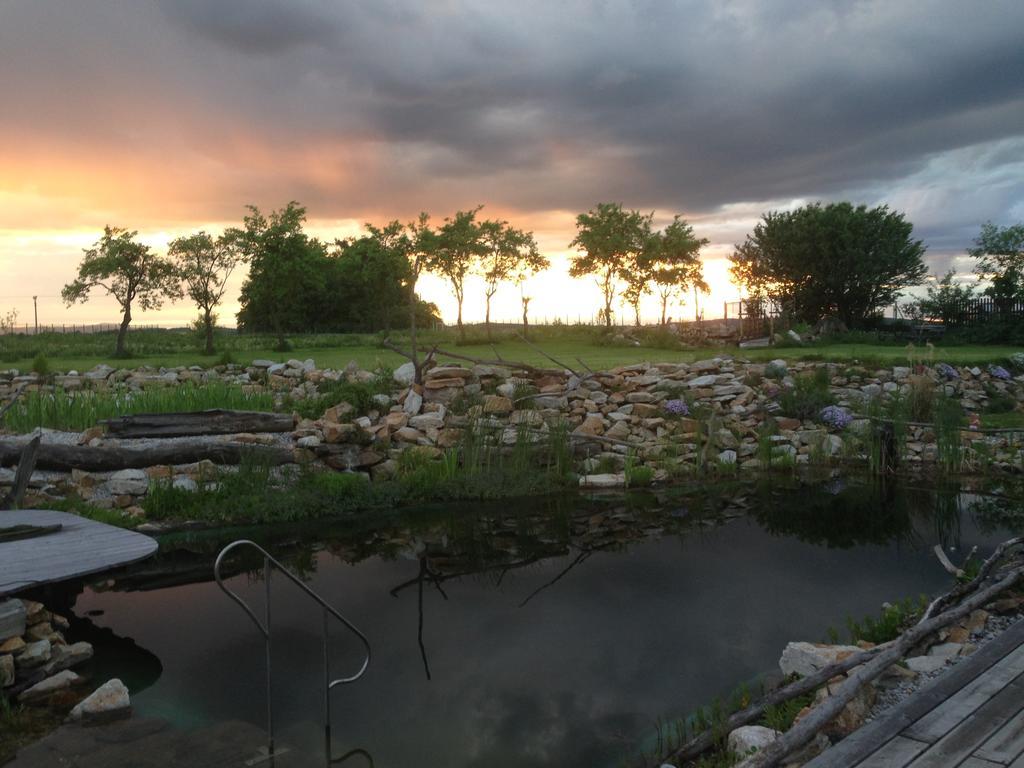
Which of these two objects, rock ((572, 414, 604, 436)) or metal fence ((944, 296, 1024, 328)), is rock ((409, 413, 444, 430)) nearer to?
rock ((572, 414, 604, 436))

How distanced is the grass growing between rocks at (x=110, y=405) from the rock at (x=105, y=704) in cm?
654

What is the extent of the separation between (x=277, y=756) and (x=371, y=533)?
14.8 ft

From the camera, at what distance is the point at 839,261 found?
33688 millimetres

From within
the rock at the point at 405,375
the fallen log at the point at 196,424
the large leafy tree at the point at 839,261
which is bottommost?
the fallen log at the point at 196,424

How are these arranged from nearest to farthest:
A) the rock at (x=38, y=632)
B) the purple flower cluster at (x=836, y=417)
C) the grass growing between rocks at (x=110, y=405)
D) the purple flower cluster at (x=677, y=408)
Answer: the rock at (x=38, y=632)
the grass growing between rocks at (x=110, y=405)
the purple flower cluster at (x=836, y=417)
the purple flower cluster at (x=677, y=408)

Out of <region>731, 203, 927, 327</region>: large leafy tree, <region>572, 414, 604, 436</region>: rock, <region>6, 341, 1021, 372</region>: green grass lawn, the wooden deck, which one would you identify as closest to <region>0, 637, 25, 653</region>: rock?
the wooden deck

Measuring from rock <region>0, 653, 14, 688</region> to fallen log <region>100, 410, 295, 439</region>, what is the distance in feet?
18.3

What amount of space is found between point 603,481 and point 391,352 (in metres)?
13.7

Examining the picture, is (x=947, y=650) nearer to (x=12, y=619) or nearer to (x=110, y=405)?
(x=12, y=619)

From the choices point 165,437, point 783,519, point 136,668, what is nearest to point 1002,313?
point 783,519

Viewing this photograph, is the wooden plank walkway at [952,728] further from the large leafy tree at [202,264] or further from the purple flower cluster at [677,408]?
the large leafy tree at [202,264]

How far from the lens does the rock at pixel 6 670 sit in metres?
4.90

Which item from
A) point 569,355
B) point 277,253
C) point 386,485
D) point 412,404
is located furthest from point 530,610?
point 277,253

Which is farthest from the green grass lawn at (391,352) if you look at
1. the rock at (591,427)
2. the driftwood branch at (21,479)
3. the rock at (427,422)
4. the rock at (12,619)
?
the rock at (12,619)
